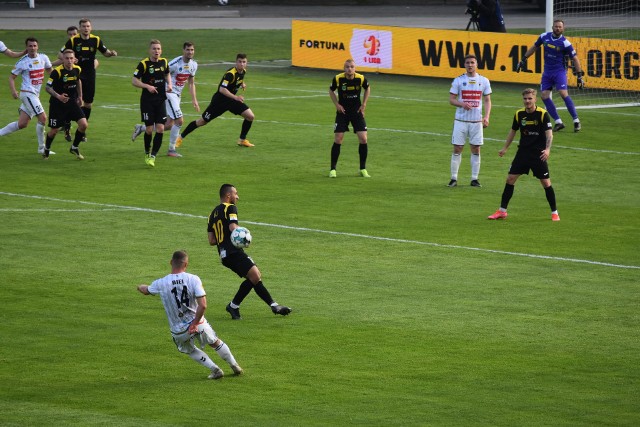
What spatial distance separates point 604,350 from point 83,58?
1880 centimetres

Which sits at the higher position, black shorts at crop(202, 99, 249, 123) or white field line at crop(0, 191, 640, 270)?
black shorts at crop(202, 99, 249, 123)

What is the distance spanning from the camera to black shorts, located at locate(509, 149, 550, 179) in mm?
21406

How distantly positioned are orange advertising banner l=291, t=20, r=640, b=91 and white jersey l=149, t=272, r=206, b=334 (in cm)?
2690

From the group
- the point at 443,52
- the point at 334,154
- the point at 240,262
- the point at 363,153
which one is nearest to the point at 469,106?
the point at 363,153

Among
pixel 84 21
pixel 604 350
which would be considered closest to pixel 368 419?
pixel 604 350

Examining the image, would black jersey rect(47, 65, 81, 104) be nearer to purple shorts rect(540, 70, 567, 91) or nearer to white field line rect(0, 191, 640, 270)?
white field line rect(0, 191, 640, 270)

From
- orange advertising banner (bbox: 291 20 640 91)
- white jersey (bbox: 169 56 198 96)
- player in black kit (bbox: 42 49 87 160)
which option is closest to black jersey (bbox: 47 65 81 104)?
player in black kit (bbox: 42 49 87 160)

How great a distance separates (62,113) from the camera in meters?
26.5

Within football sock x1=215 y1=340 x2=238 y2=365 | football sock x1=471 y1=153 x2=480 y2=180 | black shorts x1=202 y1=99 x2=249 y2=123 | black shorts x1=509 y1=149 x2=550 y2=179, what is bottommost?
football sock x1=215 y1=340 x2=238 y2=365

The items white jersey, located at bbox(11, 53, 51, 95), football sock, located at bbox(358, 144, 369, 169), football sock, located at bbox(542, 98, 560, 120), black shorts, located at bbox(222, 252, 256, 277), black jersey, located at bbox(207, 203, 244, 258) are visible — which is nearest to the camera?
black jersey, located at bbox(207, 203, 244, 258)

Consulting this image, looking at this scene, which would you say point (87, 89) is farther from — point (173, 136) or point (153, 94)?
point (153, 94)

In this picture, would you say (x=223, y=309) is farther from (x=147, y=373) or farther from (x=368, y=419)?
(x=368, y=419)

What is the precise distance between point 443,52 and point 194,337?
2976 centimetres

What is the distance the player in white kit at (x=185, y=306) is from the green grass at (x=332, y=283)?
40 cm
